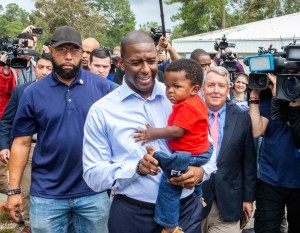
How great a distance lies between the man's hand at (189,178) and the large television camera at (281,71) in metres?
1.06

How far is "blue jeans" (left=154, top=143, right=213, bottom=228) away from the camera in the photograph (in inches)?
83.7

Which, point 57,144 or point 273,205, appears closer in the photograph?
point 57,144

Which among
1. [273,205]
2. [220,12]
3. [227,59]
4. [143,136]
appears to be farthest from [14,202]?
[220,12]

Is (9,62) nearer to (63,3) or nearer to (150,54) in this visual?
(150,54)

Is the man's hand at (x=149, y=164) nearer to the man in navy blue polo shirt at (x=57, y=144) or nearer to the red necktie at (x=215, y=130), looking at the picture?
the man in navy blue polo shirt at (x=57, y=144)

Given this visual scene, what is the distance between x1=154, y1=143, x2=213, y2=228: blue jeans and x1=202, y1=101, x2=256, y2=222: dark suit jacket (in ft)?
3.53

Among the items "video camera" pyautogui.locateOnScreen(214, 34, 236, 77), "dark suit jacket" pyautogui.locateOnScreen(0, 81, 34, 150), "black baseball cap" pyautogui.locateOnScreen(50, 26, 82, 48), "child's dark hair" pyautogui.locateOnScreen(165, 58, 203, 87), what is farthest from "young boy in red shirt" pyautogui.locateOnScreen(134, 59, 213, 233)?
"video camera" pyautogui.locateOnScreen(214, 34, 236, 77)

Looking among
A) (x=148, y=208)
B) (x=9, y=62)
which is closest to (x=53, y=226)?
(x=148, y=208)

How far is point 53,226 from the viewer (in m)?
2.99

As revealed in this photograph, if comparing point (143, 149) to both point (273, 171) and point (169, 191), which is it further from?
point (273, 171)

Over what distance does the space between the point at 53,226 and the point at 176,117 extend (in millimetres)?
1315

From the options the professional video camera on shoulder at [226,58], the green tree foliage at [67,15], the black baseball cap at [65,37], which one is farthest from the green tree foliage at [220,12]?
the black baseball cap at [65,37]

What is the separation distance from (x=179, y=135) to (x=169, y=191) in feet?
1.03

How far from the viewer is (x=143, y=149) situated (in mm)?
2305
